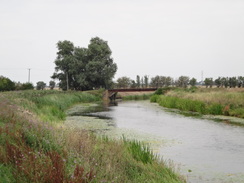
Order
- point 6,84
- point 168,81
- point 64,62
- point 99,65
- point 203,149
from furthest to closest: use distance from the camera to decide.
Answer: point 168,81
point 64,62
point 99,65
point 6,84
point 203,149

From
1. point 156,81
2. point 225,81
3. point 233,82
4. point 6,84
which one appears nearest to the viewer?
point 6,84

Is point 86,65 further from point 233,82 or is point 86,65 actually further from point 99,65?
point 233,82

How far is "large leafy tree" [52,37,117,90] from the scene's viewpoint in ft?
215

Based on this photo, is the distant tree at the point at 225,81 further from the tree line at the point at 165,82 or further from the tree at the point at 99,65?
the tree at the point at 99,65

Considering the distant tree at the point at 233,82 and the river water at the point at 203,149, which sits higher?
the distant tree at the point at 233,82

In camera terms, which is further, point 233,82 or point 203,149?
point 233,82

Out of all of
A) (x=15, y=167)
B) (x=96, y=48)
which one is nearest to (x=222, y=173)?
(x=15, y=167)

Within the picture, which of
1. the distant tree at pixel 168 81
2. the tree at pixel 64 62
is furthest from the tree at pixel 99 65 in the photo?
the distant tree at pixel 168 81

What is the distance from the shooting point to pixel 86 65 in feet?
A: 214

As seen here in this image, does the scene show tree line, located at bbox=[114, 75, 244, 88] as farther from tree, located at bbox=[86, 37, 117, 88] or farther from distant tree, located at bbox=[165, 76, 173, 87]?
tree, located at bbox=[86, 37, 117, 88]

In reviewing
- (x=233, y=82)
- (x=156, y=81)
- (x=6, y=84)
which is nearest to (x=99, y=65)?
(x=6, y=84)

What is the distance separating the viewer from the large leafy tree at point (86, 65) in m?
65.5

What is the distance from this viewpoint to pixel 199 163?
1063cm

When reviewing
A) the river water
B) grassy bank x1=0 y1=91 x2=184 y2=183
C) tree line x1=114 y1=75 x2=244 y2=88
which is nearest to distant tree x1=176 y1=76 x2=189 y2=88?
tree line x1=114 y1=75 x2=244 y2=88
